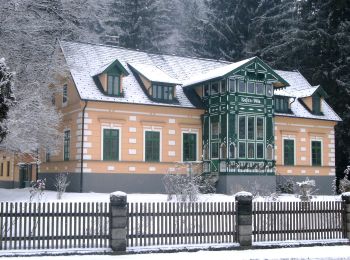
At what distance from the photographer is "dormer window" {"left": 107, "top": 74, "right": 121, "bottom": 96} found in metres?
31.5

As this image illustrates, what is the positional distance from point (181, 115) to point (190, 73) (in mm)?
4730

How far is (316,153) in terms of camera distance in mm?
38312

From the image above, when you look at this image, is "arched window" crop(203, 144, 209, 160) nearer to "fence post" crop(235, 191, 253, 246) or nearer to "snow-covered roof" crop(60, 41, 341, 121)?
"snow-covered roof" crop(60, 41, 341, 121)

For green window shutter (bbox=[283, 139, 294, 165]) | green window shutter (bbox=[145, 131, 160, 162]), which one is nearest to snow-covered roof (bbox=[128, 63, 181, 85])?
green window shutter (bbox=[145, 131, 160, 162])

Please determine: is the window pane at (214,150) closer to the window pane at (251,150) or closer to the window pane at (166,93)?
the window pane at (251,150)

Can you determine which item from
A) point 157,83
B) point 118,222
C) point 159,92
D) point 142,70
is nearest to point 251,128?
point 159,92

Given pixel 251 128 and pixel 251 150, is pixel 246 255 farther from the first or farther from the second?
pixel 251 128

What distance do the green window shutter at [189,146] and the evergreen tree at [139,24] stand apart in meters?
23.5

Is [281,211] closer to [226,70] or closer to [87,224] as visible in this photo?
[87,224]

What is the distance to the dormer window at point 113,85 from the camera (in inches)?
1239

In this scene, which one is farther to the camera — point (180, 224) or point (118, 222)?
point (180, 224)

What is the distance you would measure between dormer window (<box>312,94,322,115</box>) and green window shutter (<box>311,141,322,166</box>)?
7.69 ft

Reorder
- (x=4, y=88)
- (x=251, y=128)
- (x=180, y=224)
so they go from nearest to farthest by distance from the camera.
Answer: (x=4, y=88)
(x=180, y=224)
(x=251, y=128)

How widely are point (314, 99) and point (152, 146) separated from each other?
14054 mm
